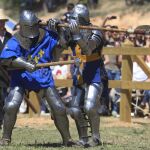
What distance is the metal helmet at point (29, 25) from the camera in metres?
8.70

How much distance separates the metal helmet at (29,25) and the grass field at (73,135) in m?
1.40

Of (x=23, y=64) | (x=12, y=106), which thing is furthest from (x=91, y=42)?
(x=12, y=106)

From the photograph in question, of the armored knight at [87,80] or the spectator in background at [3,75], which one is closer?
the armored knight at [87,80]

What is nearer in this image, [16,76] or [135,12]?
[16,76]

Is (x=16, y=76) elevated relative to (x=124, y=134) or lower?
elevated

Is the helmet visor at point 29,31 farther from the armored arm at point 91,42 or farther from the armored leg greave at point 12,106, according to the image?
the armored leg greave at point 12,106

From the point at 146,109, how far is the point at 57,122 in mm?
5556

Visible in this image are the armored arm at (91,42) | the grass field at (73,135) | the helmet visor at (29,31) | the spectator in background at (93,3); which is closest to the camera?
the armored arm at (91,42)

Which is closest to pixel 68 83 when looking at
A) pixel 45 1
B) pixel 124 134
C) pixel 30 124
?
pixel 30 124

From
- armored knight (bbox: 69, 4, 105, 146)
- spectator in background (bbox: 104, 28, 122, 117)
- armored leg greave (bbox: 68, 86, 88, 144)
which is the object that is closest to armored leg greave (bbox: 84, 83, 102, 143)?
armored knight (bbox: 69, 4, 105, 146)

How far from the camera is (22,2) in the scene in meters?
37.2

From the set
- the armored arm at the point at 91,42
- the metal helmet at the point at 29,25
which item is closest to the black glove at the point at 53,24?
the metal helmet at the point at 29,25

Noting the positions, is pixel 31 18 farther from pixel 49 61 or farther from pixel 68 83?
pixel 68 83

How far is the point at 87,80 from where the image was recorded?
9.20 m
